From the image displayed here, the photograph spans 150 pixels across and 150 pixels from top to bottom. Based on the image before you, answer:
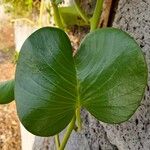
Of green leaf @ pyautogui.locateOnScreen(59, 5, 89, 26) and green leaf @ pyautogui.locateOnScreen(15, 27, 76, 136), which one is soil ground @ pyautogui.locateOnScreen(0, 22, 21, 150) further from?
green leaf @ pyautogui.locateOnScreen(15, 27, 76, 136)

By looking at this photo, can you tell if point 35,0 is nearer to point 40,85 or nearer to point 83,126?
point 83,126

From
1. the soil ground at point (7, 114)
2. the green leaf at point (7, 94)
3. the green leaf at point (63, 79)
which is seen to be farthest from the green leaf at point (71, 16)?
the soil ground at point (7, 114)

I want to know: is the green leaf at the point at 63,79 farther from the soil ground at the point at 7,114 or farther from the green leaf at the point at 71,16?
the soil ground at the point at 7,114

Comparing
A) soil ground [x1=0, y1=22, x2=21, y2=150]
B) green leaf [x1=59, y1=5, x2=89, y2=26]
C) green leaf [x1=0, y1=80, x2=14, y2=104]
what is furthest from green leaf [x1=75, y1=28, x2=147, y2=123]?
soil ground [x1=0, y1=22, x2=21, y2=150]

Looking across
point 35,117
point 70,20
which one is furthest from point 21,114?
point 70,20

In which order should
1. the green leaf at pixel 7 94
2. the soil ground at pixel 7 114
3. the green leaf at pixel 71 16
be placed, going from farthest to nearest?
the soil ground at pixel 7 114
the green leaf at pixel 71 16
the green leaf at pixel 7 94

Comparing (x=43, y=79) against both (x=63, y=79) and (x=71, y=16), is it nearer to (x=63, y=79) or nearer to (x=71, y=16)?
(x=63, y=79)
